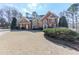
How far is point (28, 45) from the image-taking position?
4359 millimetres

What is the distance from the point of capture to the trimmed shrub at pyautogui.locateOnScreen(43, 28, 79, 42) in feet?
14.4

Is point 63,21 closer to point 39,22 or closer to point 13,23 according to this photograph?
point 39,22

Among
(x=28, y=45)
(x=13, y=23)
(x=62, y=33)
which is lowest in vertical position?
(x=28, y=45)

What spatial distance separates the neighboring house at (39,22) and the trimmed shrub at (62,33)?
6 cm

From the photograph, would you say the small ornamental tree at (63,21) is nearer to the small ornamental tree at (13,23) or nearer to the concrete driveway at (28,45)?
the concrete driveway at (28,45)

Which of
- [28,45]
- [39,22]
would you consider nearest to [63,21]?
[39,22]

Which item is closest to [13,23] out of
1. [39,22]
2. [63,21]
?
[39,22]

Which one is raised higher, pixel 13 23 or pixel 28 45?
pixel 13 23

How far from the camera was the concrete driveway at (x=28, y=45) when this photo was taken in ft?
14.3

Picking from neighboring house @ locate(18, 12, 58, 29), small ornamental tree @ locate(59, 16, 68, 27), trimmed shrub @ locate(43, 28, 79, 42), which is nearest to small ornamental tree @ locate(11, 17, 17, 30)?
neighboring house @ locate(18, 12, 58, 29)

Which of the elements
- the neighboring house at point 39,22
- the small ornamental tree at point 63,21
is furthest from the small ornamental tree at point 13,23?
the small ornamental tree at point 63,21

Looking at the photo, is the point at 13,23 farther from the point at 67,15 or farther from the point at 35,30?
the point at 67,15

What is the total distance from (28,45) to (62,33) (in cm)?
40
